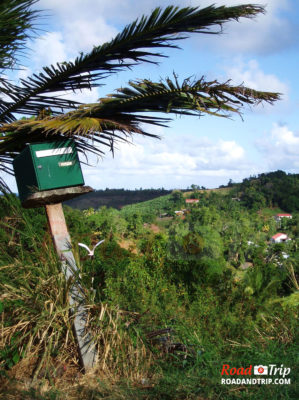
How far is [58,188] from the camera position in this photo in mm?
4070

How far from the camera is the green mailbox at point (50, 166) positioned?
3.96 metres

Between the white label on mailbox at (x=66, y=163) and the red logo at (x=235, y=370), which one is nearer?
the red logo at (x=235, y=370)

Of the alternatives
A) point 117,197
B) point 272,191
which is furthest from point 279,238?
point 117,197

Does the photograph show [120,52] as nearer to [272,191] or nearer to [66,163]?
[66,163]

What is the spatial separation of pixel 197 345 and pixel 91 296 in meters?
1.17

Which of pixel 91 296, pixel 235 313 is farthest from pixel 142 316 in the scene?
pixel 235 313

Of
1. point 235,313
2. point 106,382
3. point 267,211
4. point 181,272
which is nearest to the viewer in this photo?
point 106,382

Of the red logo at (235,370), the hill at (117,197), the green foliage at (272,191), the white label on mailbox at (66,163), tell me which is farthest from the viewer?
the hill at (117,197)

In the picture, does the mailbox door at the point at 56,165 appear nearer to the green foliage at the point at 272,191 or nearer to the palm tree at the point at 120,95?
the palm tree at the point at 120,95

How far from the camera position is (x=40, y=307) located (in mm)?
4438

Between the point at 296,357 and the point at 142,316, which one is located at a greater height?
the point at 142,316

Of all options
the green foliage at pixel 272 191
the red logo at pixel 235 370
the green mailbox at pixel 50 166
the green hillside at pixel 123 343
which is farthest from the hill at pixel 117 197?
the red logo at pixel 235 370

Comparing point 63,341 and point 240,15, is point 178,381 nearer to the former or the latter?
point 63,341

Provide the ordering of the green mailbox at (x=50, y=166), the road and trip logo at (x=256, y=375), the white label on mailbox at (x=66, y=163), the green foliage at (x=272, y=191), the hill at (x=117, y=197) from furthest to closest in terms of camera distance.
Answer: the hill at (x=117, y=197)
the green foliage at (x=272, y=191)
the white label on mailbox at (x=66, y=163)
the green mailbox at (x=50, y=166)
the road and trip logo at (x=256, y=375)
